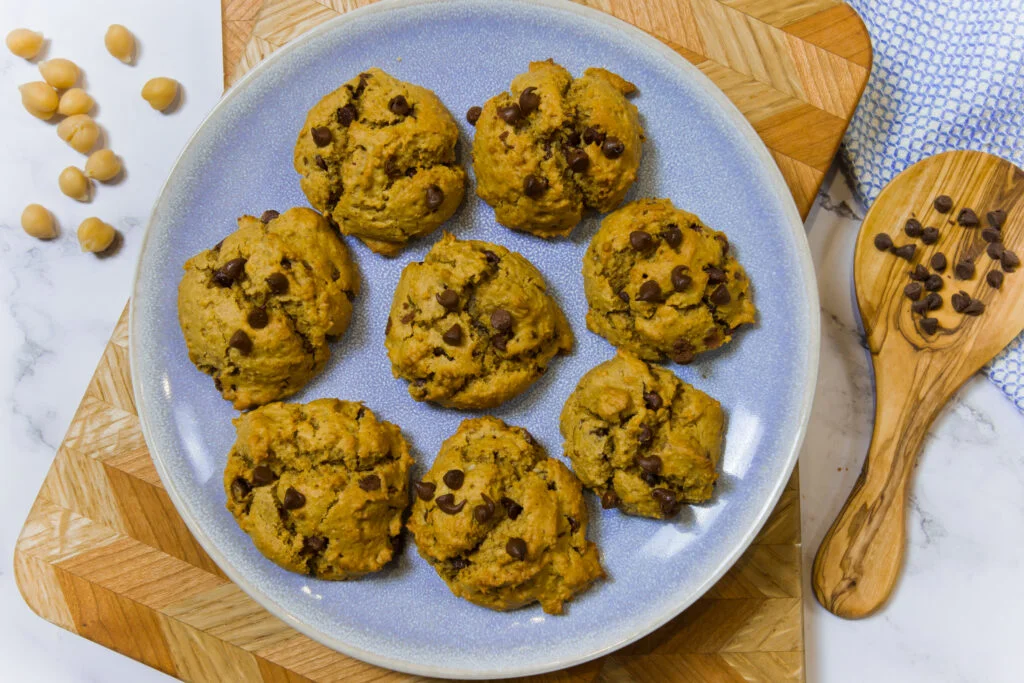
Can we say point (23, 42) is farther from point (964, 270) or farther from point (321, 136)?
point (964, 270)

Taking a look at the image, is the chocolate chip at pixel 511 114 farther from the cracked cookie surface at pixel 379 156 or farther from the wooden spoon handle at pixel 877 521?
the wooden spoon handle at pixel 877 521

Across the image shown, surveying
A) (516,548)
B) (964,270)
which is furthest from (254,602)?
(964,270)

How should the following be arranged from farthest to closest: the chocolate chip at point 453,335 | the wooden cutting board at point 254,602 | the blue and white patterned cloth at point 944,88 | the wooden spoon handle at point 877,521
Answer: the blue and white patterned cloth at point 944,88 < the wooden spoon handle at point 877,521 < the wooden cutting board at point 254,602 < the chocolate chip at point 453,335

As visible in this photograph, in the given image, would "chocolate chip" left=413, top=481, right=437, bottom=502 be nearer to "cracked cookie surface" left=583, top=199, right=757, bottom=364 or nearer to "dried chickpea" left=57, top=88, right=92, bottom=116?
"cracked cookie surface" left=583, top=199, right=757, bottom=364

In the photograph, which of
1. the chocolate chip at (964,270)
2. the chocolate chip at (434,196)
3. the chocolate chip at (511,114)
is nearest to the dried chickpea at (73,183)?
the chocolate chip at (434,196)

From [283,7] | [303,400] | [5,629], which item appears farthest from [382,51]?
[5,629]

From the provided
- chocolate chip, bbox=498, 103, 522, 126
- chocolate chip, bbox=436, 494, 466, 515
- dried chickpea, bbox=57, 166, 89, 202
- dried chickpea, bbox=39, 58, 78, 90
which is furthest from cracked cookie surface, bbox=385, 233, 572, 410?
dried chickpea, bbox=39, 58, 78, 90

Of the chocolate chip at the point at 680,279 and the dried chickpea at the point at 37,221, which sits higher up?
the dried chickpea at the point at 37,221
